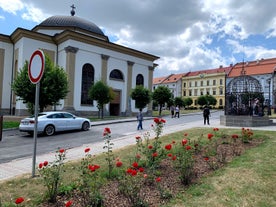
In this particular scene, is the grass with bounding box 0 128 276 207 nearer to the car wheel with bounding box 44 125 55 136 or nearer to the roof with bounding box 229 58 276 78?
the car wheel with bounding box 44 125 55 136

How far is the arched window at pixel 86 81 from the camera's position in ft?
115

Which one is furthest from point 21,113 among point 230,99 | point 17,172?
point 17,172

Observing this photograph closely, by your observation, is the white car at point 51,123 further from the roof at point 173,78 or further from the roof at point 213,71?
the roof at point 173,78

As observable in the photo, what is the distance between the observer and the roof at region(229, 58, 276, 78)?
7488cm

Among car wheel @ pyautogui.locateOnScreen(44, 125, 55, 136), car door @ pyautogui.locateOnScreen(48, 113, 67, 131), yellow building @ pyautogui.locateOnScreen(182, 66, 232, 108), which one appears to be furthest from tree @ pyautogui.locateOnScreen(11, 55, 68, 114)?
yellow building @ pyautogui.locateOnScreen(182, 66, 232, 108)

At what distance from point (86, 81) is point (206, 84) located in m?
65.8

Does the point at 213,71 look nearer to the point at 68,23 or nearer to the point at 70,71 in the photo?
the point at 68,23

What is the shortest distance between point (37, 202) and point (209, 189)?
2952mm

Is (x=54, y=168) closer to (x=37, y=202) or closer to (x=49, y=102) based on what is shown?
(x=37, y=202)

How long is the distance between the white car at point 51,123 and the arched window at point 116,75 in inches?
879

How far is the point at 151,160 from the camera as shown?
5.75 metres

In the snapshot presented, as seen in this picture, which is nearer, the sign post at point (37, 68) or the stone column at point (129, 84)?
the sign post at point (37, 68)

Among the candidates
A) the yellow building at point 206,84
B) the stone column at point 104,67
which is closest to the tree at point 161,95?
the stone column at point 104,67

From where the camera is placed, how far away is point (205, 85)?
92.2 meters
